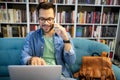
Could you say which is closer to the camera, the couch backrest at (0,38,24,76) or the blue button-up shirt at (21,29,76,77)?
the blue button-up shirt at (21,29,76,77)

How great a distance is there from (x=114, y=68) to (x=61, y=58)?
2.01 ft

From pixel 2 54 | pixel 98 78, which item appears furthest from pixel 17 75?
pixel 98 78

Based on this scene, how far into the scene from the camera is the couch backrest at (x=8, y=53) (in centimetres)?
182

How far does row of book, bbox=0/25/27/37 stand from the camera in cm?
303

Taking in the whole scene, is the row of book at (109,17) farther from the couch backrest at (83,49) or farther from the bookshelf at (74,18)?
the couch backrest at (83,49)

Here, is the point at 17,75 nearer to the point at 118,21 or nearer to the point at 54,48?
the point at 54,48

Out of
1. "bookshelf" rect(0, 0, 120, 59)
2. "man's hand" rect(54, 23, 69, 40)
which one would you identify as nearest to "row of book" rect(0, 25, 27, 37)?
"bookshelf" rect(0, 0, 120, 59)

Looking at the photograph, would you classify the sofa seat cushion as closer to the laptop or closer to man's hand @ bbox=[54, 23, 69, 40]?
man's hand @ bbox=[54, 23, 69, 40]

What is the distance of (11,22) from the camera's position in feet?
9.80

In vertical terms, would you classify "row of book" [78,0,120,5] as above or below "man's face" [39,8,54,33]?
above

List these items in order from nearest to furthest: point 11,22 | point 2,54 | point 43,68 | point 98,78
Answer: point 43,68, point 98,78, point 2,54, point 11,22

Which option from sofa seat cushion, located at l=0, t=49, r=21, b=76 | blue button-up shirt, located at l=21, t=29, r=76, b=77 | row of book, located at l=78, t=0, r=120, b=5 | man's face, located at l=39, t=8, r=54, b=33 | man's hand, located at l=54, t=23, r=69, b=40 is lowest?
sofa seat cushion, located at l=0, t=49, r=21, b=76

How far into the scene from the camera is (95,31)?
3.23 m

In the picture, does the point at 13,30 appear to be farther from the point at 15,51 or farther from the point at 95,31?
the point at 95,31
